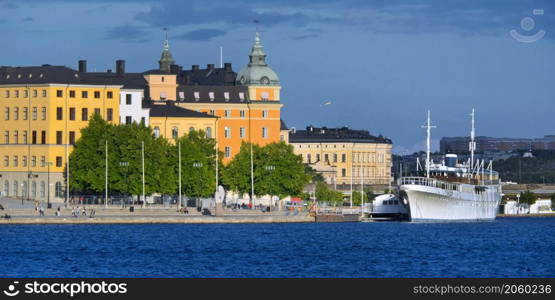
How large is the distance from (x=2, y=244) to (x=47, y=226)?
21314 millimetres

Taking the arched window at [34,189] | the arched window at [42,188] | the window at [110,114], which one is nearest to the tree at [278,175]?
the window at [110,114]

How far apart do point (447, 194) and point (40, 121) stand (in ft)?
119

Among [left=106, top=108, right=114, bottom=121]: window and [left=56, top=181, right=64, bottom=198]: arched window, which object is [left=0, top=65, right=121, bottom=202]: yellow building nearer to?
[left=56, top=181, right=64, bottom=198]: arched window

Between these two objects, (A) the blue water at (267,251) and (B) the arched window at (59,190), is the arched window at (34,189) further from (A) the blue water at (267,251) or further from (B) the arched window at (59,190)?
(A) the blue water at (267,251)

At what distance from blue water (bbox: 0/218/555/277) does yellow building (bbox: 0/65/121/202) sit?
32.4 m

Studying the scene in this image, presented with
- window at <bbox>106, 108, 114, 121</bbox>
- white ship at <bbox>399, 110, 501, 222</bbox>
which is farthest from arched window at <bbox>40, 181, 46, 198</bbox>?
white ship at <bbox>399, 110, 501, 222</bbox>

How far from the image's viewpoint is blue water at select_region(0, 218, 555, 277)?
94.4m

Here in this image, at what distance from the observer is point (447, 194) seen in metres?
161

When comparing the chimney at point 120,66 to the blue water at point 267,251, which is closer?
the blue water at point 267,251

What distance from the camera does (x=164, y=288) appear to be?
73.8 m

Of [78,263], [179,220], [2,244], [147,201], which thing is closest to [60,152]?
[147,201]

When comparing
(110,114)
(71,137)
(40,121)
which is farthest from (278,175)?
(40,121)

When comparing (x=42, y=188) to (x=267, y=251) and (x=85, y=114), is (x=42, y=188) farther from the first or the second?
(x=267, y=251)

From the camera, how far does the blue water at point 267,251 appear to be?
94.4 m
